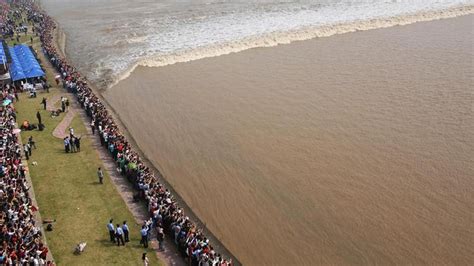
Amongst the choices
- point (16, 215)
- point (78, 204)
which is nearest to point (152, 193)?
point (78, 204)

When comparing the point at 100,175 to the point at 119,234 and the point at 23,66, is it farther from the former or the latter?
the point at 23,66

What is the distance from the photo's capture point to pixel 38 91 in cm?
4128

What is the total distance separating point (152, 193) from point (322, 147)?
11004 mm

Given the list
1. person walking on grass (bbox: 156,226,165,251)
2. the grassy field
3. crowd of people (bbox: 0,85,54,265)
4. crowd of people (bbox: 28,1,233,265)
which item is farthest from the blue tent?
person walking on grass (bbox: 156,226,165,251)

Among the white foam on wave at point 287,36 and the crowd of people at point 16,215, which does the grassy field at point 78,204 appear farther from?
the white foam on wave at point 287,36

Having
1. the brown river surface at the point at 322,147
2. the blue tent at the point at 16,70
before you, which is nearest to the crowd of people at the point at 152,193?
the brown river surface at the point at 322,147

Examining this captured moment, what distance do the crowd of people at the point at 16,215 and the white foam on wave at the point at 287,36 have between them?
17.7 metres

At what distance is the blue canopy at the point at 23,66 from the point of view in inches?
1624

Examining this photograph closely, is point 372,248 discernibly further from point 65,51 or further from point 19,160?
A: point 65,51

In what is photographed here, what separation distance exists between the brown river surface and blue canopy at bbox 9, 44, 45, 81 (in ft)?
20.9

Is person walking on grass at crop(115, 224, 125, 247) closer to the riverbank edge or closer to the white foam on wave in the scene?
the riverbank edge

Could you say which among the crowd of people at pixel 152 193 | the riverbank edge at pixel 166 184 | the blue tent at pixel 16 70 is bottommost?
the riverbank edge at pixel 166 184

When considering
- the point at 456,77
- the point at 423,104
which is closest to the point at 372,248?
the point at 423,104

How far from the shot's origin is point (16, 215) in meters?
21.0
